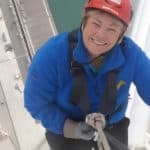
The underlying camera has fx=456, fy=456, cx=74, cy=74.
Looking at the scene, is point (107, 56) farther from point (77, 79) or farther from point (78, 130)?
point (78, 130)

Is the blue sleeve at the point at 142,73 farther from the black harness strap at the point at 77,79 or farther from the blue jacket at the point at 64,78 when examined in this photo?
the black harness strap at the point at 77,79

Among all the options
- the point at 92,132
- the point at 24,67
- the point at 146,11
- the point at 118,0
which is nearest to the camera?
the point at 118,0

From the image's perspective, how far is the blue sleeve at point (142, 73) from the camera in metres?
1.46

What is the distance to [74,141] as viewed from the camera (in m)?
1.68

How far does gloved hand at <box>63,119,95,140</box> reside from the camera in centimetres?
153

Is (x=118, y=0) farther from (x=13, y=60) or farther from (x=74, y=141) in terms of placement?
(x=13, y=60)

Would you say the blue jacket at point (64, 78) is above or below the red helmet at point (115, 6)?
below

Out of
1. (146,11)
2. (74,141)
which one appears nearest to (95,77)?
(74,141)

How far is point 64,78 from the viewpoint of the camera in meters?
1.45

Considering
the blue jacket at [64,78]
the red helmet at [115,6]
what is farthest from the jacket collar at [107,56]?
the red helmet at [115,6]

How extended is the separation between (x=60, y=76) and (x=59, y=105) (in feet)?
0.51

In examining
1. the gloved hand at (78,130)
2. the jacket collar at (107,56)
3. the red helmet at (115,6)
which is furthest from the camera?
the gloved hand at (78,130)

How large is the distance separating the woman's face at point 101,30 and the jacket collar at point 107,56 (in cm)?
5

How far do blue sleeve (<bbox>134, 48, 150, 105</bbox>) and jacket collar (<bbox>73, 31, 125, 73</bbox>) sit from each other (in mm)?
62
